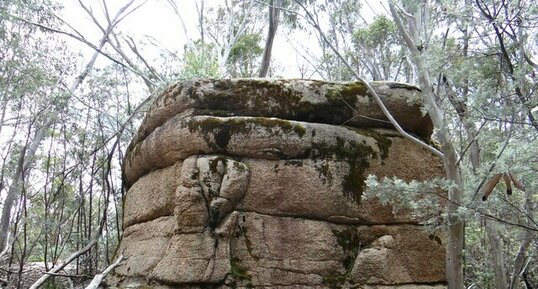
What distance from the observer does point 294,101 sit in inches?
220

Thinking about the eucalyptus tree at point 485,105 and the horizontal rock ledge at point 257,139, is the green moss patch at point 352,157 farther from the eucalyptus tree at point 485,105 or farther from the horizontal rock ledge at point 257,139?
the eucalyptus tree at point 485,105

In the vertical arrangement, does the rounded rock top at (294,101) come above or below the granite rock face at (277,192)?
above

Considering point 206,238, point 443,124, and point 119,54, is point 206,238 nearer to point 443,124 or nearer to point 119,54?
point 443,124

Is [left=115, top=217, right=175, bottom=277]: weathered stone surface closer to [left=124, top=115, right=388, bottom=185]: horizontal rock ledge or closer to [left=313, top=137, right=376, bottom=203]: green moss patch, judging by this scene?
[left=124, top=115, right=388, bottom=185]: horizontal rock ledge

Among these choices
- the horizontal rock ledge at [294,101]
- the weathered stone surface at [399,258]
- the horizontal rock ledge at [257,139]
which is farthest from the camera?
the horizontal rock ledge at [294,101]

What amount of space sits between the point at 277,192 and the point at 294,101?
1.10m

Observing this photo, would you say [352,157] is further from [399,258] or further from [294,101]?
[399,258]

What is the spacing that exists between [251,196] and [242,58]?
13717 millimetres

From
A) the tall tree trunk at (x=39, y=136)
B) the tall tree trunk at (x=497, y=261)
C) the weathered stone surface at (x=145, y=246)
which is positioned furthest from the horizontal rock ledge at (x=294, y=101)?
the tall tree trunk at (x=39, y=136)

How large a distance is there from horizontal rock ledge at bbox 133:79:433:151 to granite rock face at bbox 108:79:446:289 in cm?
1

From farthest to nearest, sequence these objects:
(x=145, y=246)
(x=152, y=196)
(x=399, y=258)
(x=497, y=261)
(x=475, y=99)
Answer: (x=497, y=261) < (x=152, y=196) < (x=145, y=246) < (x=399, y=258) < (x=475, y=99)

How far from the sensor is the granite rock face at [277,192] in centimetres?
496

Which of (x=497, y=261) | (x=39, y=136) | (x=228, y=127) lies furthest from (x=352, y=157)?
(x=39, y=136)

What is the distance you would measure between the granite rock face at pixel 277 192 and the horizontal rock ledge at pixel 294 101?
0.01 metres
